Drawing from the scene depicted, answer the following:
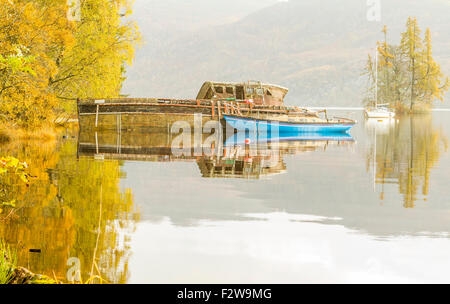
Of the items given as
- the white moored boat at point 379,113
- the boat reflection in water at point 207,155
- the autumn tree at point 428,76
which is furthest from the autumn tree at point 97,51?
the autumn tree at point 428,76

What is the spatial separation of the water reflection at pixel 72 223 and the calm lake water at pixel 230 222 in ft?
0.08

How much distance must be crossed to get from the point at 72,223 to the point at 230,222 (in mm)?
2941

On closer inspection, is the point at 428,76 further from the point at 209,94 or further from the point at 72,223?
the point at 72,223

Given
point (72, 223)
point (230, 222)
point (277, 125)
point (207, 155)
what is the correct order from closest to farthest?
point (72, 223) → point (230, 222) → point (207, 155) → point (277, 125)

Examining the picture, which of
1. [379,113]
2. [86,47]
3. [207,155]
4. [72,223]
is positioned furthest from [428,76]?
[72,223]

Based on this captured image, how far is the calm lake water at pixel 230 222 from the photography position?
834 centimetres

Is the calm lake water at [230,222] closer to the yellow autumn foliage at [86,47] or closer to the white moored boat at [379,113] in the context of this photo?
the yellow autumn foliage at [86,47]

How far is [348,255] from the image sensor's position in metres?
9.19

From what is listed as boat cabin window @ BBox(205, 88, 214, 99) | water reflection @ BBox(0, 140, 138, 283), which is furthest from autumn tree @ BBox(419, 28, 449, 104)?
water reflection @ BBox(0, 140, 138, 283)

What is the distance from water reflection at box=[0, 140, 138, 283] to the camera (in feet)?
27.5

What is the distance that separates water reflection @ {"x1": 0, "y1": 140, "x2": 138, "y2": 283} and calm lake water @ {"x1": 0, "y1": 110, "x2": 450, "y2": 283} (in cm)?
2

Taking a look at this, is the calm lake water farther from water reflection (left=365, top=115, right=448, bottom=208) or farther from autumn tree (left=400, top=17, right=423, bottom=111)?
autumn tree (left=400, top=17, right=423, bottom=111)

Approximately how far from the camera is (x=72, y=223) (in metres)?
10.8
